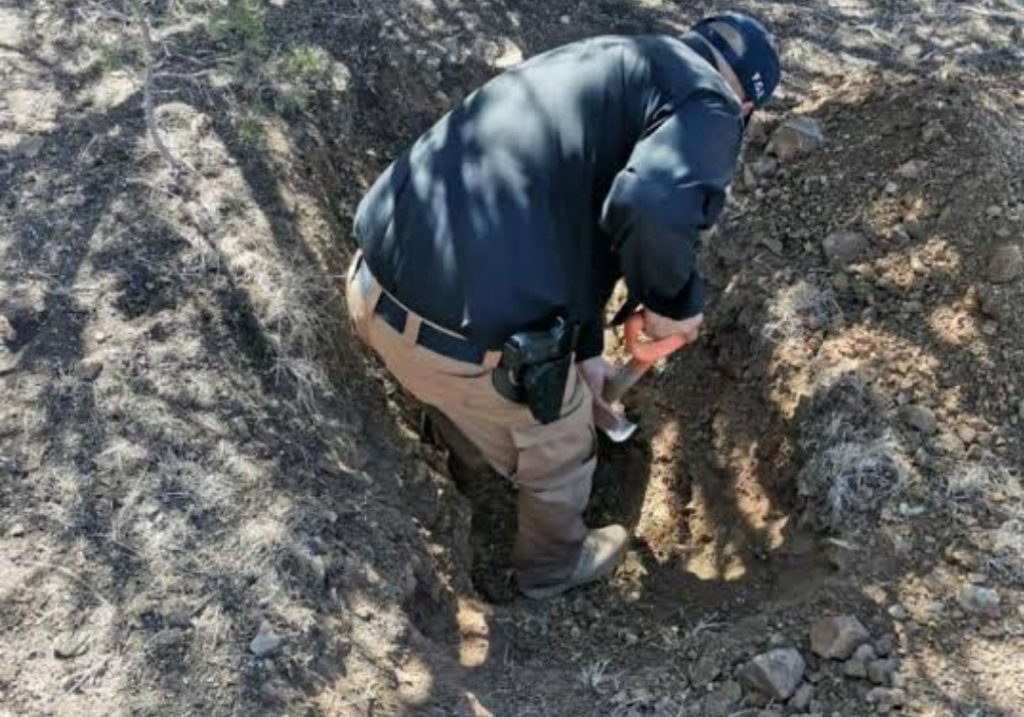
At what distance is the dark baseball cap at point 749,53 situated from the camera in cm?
328

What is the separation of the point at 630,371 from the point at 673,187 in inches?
41.4

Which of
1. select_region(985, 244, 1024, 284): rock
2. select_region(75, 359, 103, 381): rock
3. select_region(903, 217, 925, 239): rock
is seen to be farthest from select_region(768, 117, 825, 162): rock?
select_region(75, 359, 103, 381): rock

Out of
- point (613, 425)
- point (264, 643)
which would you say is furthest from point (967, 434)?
point (264, 643)

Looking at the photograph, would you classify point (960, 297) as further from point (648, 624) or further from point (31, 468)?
point (31, 468)

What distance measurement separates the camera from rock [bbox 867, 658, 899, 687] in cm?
298

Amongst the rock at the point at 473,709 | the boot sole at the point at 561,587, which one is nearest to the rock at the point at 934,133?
the boot sole at the point at 561,587

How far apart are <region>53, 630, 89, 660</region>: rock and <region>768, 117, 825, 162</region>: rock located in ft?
9.81

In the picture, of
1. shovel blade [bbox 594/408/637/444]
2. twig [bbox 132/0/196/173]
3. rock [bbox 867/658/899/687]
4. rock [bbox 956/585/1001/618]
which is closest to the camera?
rock [bbox 867/658/899/687]

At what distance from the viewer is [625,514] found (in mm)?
4188

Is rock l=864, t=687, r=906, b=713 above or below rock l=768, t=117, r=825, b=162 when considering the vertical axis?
below

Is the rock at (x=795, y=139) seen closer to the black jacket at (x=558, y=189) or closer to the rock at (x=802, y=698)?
the black jacket at (x=558, y=189)

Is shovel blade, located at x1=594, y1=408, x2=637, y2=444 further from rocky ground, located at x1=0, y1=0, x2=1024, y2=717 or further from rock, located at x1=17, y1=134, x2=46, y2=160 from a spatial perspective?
rock, located at x1=17, y1=134, x2=46, y2=160

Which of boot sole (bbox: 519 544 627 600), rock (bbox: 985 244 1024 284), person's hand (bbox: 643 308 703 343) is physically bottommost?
boot sole (bbox: 519 544 627 600)

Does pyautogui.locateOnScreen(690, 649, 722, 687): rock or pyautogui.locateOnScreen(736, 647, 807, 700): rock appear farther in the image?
pyautogui.locateOnScreen(690, 649, 722, 687): rock
